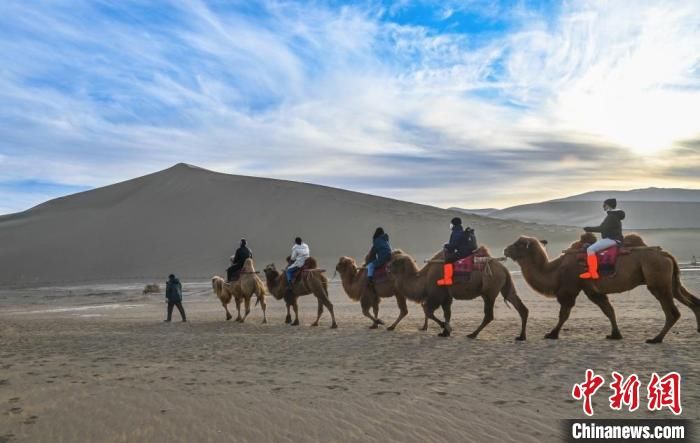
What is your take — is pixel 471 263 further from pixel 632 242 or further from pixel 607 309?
pixel 632 242

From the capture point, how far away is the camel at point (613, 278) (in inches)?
439

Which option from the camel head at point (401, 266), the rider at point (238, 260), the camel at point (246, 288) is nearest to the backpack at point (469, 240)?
the camel head at point (401, 266)

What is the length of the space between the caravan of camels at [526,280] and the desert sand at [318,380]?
60 centimetres

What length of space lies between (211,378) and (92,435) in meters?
2.61

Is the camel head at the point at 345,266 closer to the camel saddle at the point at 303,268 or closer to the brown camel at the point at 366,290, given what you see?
the brown camel at the point at 366,290

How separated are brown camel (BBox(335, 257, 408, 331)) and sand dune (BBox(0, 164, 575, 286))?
3135 centimetres

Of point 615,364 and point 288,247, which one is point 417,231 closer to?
point 288,247

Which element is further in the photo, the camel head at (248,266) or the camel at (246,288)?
the camel head at (248,266)

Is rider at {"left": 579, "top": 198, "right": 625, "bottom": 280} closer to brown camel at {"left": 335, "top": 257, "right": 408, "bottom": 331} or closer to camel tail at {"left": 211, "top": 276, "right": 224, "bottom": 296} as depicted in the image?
brown camel at {"left": 335, "top": 257, "right": 408, "bottom": 331}

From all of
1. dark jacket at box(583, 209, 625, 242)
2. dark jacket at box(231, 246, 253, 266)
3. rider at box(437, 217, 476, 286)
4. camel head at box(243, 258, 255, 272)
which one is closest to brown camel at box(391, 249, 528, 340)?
rider at box(437, 217, 476, 286)

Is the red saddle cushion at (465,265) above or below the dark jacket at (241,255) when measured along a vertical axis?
below

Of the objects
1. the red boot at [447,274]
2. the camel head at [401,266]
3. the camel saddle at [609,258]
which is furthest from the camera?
the camel head at [401,266]

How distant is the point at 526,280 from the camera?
13234mm

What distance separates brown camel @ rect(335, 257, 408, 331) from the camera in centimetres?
1496
